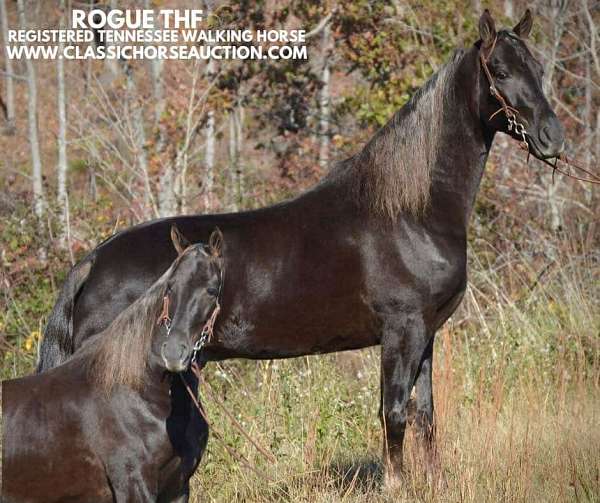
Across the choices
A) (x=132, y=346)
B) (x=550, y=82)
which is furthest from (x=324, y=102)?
(x=132, y=346)

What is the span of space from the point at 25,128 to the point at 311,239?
46.1 feet

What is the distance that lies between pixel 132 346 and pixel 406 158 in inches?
78.5

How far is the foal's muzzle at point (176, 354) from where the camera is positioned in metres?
3.58

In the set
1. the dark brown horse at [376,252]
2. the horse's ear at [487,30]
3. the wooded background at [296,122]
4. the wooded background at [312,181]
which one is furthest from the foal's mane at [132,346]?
the wooded background at [296,122]

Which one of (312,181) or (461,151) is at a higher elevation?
(312,181)

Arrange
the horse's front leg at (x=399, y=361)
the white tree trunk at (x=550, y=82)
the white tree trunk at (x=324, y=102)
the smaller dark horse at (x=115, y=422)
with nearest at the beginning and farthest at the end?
the smaller dark horse at (x=115, y=422), the horse's front leg at (x=399, y=361), the white tree trunk at (x=550, y=82), the white tree trunk at (x=324, y=102)

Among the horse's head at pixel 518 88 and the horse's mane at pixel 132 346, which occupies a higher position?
the horse's head at pixel 518 88

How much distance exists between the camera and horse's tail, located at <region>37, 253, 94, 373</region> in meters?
4.77

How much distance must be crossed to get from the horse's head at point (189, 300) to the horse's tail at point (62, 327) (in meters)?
1.10

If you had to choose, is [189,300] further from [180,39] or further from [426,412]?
[180,39]

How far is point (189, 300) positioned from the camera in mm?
3742

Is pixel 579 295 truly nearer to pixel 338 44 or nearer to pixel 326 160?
pixel 326 160

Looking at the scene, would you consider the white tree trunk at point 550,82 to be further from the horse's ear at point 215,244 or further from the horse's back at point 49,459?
the horse's back at point 49,459

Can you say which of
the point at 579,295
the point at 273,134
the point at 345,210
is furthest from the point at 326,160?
the point at 345,210
